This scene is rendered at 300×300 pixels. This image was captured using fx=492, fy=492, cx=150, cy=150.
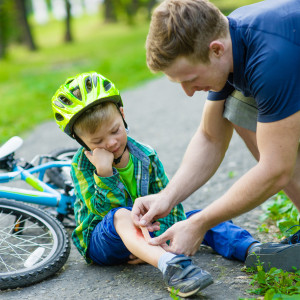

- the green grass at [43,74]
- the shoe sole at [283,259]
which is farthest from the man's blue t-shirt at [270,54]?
the green grass at [43,74]

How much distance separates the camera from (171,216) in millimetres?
3244

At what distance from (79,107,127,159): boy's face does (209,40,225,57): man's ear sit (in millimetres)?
858

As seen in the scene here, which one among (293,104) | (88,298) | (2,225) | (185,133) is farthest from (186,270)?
(185,133)

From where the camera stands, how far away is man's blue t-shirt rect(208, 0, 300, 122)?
2.30 meters

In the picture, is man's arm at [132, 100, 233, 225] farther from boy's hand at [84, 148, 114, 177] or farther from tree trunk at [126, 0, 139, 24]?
tree trunk at [126, 0, 139, 24]

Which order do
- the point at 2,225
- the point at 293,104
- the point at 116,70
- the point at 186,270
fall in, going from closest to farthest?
the point at 293,104 → the point at 186,270 → the point at 2,225 → the point at 116,70

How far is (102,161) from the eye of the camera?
9.66 feet

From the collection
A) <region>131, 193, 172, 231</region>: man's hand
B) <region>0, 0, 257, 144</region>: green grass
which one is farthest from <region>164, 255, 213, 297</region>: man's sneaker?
<region>0, 0, 257, 144</region>: green grass

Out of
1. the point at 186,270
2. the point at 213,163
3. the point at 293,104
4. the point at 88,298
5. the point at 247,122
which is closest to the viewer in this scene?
the point at 293,104

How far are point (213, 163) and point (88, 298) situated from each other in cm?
116

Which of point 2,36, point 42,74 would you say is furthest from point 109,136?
point 2,36

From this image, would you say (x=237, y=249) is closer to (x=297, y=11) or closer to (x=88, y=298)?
(x=88, y=298)

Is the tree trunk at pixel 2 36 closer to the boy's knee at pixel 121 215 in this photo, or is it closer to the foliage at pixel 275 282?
the boy's knee at pixel 121 215

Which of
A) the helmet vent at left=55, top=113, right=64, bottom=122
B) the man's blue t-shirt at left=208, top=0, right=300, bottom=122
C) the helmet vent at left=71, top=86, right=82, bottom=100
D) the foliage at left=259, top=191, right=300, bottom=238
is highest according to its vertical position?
the man's blue t-shirt at left=208, top=0, right=300, bottom=122
